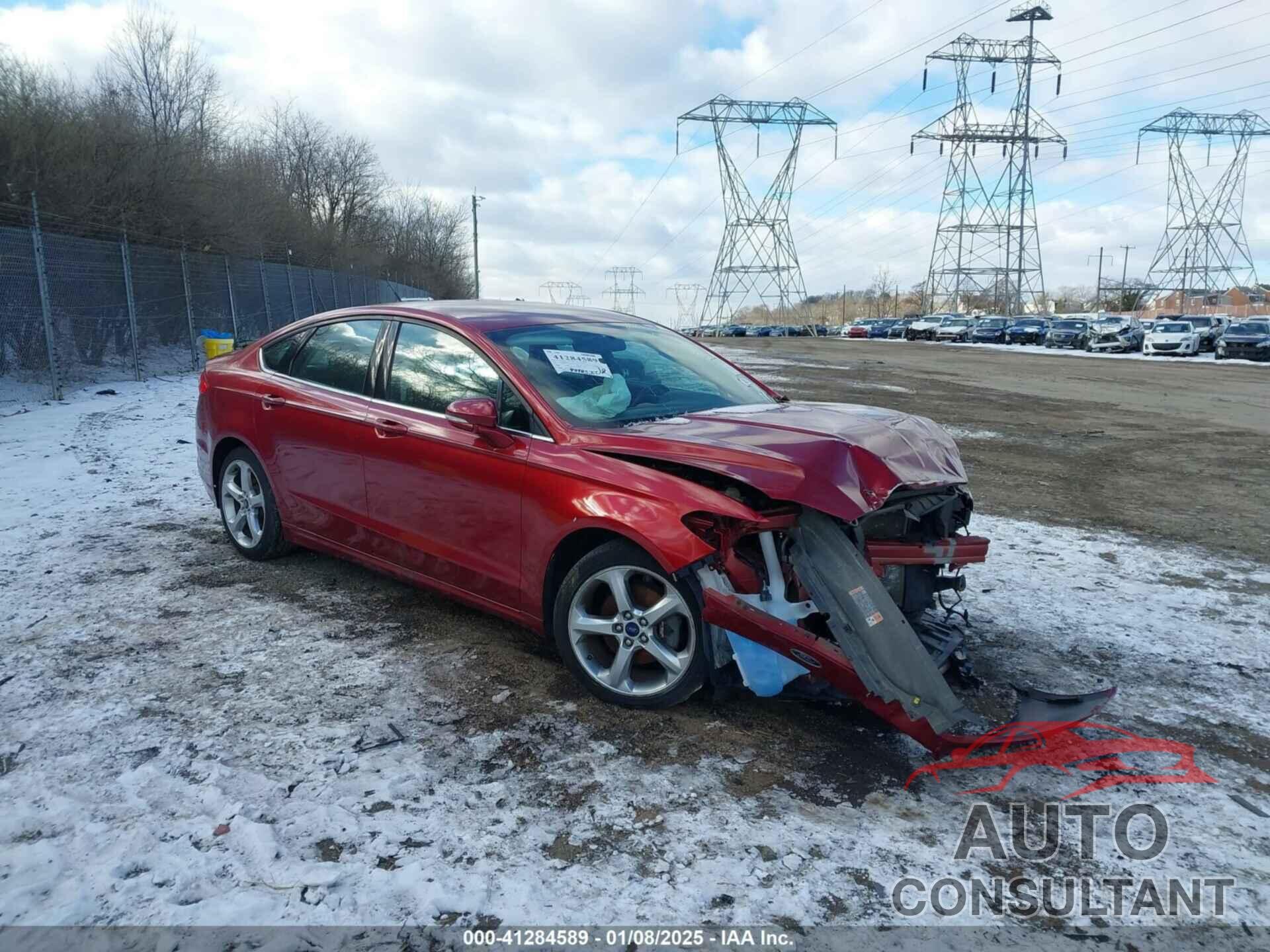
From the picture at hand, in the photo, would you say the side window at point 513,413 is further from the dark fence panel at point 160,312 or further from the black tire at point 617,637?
the dark fence panel at point 160,312

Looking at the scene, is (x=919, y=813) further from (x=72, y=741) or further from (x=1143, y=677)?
(x=72, y=741)

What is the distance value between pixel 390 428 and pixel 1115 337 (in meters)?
43.2

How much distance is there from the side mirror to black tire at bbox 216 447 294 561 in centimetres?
184

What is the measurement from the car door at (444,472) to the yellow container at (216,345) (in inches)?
502

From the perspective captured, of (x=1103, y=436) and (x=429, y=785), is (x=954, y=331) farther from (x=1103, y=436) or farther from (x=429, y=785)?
(x=429, y=785)

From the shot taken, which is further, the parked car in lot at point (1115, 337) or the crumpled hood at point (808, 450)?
the parked car in lot at point (1115, 337)

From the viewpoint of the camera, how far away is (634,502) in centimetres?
326

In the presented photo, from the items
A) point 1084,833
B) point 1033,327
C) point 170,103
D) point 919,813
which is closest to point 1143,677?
point 1084,833

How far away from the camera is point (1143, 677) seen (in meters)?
3.85

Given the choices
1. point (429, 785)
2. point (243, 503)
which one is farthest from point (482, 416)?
point (243, 503)

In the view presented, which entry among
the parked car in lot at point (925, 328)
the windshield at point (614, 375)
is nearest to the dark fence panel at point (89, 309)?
the windshield at point (614, 375)

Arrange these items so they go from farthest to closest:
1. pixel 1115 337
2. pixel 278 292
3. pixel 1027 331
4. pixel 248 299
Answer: pixel 1027 331, pixel 1115 337, pixel 278 292, pixel 248 299

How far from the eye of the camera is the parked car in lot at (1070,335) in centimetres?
4247

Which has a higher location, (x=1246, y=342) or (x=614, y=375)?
(x=614, y=375)
